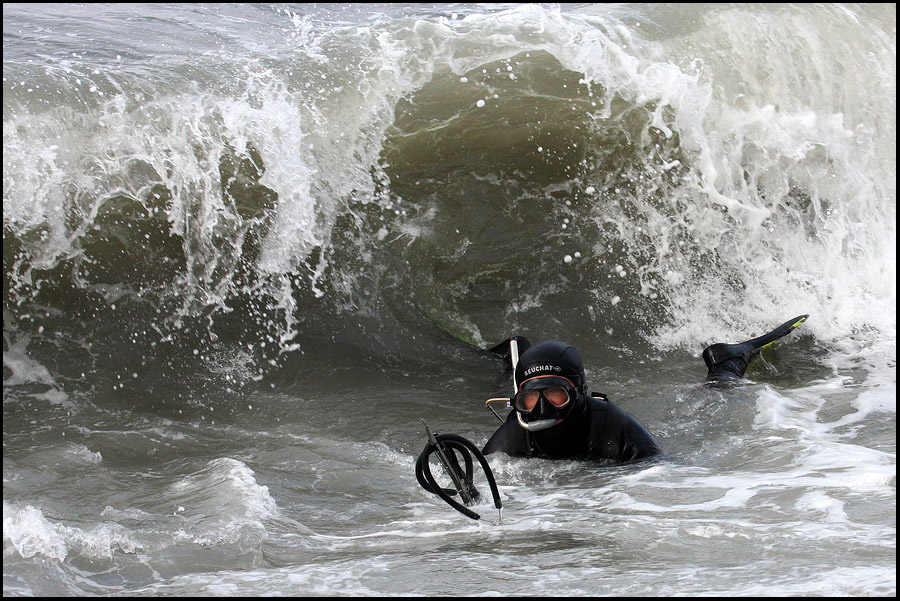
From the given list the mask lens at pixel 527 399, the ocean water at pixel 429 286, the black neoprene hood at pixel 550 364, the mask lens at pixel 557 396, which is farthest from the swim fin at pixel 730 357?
the mask lens at pixel 527 399

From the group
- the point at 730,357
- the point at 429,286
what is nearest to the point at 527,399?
the point at 730,357

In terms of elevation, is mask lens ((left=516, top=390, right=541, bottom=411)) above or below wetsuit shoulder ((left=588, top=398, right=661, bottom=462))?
above

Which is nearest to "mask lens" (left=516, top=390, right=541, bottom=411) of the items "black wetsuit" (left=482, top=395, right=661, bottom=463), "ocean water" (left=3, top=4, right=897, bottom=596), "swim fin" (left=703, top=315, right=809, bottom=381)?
"black wetsuit" (left=482, top=395, right=661, bottom=463)

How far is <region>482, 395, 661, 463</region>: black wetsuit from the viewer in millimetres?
4902

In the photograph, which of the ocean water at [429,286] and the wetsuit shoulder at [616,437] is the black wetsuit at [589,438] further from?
the ocean water at [429,286]

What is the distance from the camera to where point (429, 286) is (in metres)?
7.29

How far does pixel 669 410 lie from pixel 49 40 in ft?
19.4

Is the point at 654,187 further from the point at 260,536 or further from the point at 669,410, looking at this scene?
the point at 260,536

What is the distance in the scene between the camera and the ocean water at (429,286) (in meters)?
3.74

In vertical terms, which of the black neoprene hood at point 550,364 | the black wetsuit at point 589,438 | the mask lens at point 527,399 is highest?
the black neoprene hood at point 550,364

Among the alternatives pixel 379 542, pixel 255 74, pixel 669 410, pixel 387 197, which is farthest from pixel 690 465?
pixel 255 74

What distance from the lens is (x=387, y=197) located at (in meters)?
7.41

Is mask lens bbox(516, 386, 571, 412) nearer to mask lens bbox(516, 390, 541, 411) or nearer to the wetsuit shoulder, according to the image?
mask lens bbox(516, 390, 541, 411)

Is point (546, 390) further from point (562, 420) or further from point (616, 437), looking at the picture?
point (616, 437)
